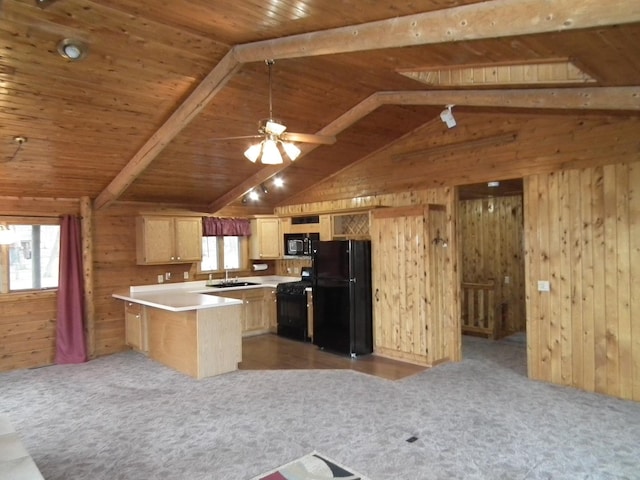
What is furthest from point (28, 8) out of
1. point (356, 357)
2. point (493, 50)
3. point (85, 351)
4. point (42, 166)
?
point (356, 357)

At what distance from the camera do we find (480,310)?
22.9ft

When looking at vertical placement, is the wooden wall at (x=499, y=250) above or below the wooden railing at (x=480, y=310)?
above

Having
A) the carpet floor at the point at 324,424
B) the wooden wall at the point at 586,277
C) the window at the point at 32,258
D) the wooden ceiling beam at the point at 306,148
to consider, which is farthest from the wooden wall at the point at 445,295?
the window at the point at 32,258

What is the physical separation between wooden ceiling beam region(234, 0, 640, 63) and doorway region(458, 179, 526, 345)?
158 inches

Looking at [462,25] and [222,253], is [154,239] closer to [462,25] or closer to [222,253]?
[222,253]

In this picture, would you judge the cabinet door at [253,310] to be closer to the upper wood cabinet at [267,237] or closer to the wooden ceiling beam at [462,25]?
the upper wood cabinet at [267,237]

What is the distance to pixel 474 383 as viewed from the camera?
4746 millimetres

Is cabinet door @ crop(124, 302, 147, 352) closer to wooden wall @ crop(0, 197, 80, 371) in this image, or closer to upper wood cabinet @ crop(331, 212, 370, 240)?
wooden wall @ crop(0, 197, 80, 371)

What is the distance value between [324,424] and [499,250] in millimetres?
4987

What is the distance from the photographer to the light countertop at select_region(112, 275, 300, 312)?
526 cm

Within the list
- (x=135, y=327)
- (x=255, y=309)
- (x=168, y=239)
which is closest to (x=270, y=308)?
(x=255, y=309)

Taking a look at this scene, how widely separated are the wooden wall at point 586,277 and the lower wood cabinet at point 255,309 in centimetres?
422

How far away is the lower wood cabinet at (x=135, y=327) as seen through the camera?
6.19 m

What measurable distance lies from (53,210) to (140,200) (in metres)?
1.18
